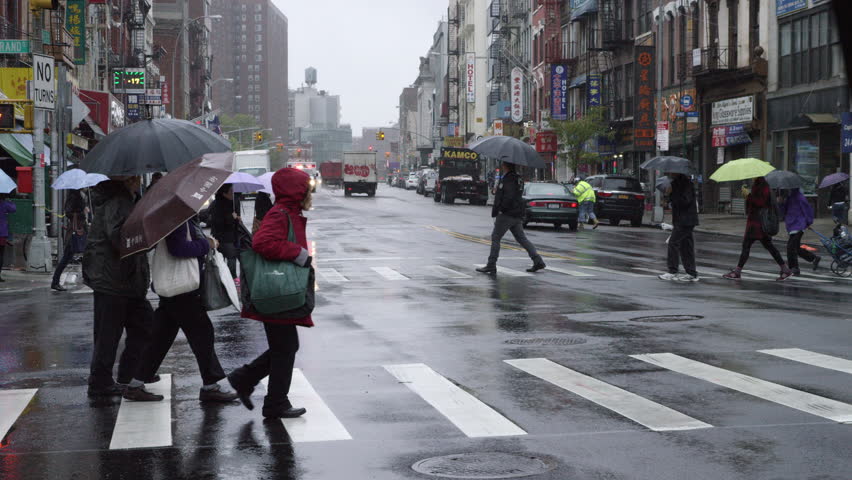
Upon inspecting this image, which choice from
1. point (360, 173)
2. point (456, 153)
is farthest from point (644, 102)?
point (360, 173)

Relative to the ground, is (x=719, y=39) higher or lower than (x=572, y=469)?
higher

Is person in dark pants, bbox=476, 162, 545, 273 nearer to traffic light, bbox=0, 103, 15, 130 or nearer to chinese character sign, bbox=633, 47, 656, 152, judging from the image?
traffic light, bbox=0, 103, 15, 130

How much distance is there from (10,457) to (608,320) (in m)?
7.69

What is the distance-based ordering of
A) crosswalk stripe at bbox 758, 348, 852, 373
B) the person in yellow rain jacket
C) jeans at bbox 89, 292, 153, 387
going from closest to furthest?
1. jeans at bbox 89, 292, 153, 387
2. crosswalk stripe at bbox 758, 348, 852, 373
3. the person in yellow rain jacket

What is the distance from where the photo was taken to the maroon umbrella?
25.3ft

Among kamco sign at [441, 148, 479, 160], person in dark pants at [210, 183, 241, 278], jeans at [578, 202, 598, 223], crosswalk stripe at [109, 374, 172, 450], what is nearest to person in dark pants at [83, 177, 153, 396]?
crosswalk stripe at [109, 374, 172, 450]

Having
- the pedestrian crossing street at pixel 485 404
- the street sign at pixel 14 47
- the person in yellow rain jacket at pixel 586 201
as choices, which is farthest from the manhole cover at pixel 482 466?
the person in yellow rain jacket at pixel 586 201

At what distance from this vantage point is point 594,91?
5891cm

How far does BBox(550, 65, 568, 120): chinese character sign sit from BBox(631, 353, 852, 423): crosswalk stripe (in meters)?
56.6

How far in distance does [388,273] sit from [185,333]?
11284mm

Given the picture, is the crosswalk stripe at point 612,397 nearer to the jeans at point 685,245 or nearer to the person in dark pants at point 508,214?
the jeans at point 685,245

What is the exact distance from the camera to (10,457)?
6590mm

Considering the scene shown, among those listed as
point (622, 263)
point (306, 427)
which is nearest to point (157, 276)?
point (306, 427)

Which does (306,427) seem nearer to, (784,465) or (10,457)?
(10,457)
